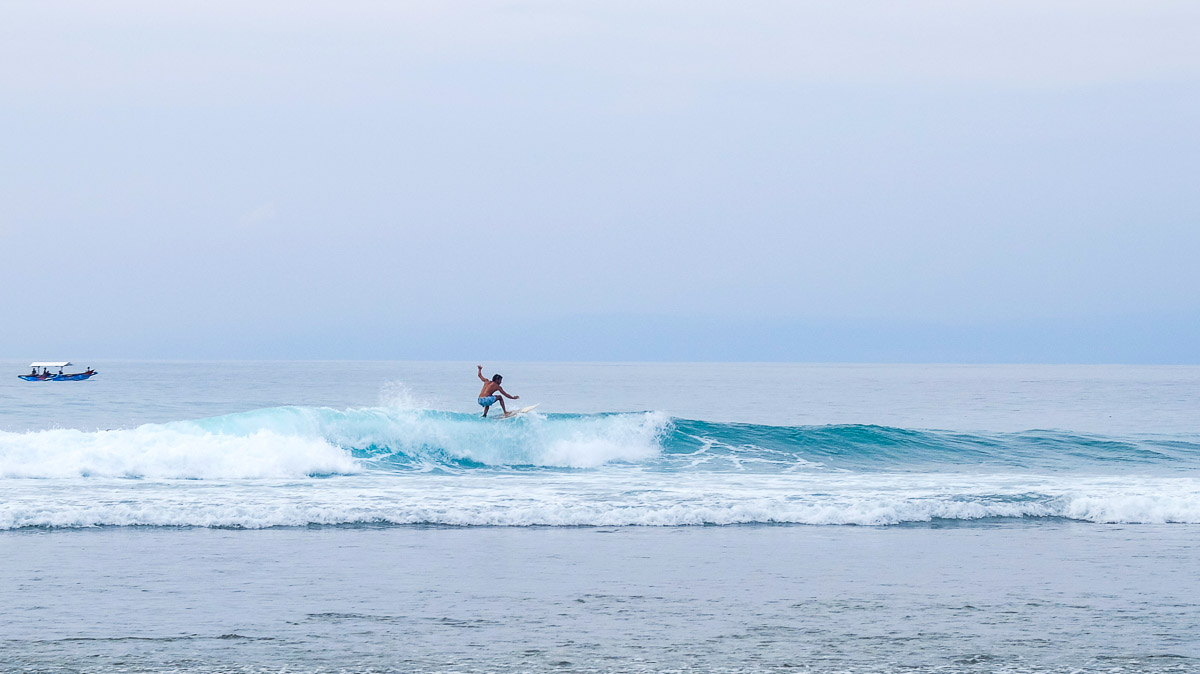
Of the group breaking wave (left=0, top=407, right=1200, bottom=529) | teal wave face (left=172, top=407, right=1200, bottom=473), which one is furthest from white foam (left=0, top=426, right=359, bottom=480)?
teal wave face (left=172, top=407, right=1200, bottom=473)

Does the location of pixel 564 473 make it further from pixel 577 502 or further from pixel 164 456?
pixel 164 456

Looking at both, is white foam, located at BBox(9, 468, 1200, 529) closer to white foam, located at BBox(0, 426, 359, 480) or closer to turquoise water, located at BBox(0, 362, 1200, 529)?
turquoise water, located at BBox(0, 362, 1200, 529)

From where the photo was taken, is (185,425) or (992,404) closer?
(185,425)

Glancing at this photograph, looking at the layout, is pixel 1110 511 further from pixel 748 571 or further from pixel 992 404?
pixel 992 404

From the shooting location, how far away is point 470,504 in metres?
15.2

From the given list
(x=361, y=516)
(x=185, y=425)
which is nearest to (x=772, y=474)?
(x=361, y=516)

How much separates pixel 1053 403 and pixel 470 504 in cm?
4983

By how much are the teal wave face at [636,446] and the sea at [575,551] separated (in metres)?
0.11

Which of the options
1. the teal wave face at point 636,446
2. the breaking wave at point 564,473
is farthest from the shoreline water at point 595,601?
the teal wave face at point 636,446

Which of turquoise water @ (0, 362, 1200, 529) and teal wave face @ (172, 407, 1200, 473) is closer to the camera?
turquoise water @ (0, 362, 1200, 529)

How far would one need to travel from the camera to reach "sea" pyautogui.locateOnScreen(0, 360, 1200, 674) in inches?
296

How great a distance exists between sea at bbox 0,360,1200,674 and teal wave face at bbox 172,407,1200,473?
108 mm

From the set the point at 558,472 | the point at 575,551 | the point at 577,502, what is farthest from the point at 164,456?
the point at 575,551

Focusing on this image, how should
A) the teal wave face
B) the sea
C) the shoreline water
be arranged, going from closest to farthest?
1. the shoreline water
2. the sea
3. the teal wave face
